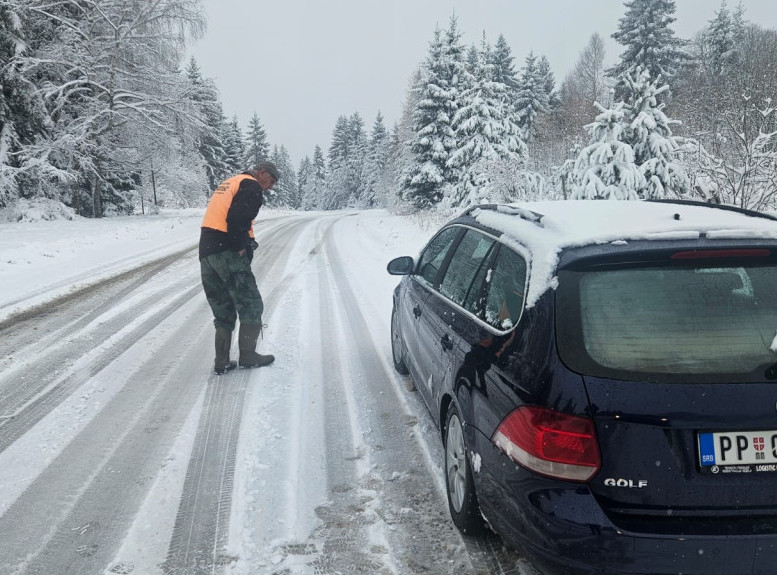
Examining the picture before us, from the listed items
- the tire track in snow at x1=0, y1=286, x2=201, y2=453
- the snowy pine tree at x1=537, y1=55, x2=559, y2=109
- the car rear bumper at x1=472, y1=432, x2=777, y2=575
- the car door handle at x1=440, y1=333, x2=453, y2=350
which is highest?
the snowy pine tree at x1=537, y1=55, x2=559, y2=109

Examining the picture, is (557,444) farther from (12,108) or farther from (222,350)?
(12,108)

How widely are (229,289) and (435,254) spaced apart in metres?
2.07

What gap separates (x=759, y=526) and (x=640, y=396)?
0.58m

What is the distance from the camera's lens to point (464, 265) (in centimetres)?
349

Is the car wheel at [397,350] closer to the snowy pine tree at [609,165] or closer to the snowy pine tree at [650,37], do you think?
the snowy pine tree at [609,165]

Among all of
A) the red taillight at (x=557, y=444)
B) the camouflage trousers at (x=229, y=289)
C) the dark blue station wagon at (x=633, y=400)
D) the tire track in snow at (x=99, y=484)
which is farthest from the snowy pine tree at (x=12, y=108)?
the red taillight at (x=557, y=444)

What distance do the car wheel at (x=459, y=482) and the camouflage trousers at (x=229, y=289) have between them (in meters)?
2.79

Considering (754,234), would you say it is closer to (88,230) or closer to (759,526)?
(759,526)

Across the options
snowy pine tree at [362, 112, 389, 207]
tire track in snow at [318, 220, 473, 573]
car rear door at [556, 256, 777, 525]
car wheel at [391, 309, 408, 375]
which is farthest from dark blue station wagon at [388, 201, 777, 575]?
snowy pine tree at [362, 112, 389, 207]

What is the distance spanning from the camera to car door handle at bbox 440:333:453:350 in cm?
307

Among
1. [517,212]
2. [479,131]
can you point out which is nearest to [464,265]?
[517,212]

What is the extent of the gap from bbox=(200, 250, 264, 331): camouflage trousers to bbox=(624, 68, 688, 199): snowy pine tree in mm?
9323

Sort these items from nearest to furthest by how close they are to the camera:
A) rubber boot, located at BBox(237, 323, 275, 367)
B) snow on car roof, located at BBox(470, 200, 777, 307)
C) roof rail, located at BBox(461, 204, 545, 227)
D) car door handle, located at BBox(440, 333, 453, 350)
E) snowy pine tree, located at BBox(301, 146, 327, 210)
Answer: snow on car roof, located at BBox(470, 200, 777, 307), roof rail, located at BBox(461, 204, 545, 227), car door handle, located at BBox(440, 333, 453, 350), rubber boot, located at BBox(237, 323, 275, 367), snowy pine tree, located at BBox(301, 146, 327, 210)

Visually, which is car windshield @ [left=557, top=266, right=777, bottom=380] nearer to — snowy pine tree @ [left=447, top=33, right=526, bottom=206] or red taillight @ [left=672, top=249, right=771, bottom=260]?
red taillight @ [left=672, top=249, right=771, bottom=260]
